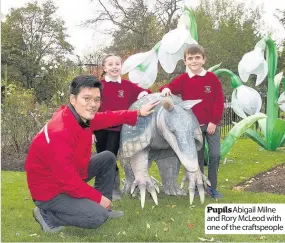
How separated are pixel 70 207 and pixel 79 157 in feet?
1.25

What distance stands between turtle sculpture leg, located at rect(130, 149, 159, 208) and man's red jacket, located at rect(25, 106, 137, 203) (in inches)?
32.2

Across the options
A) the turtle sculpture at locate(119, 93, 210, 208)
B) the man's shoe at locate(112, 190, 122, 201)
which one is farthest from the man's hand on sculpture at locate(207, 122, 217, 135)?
the man's shoe at locate(112, 190, 122, 201)

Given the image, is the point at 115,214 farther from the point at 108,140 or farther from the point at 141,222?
the point at 108,140

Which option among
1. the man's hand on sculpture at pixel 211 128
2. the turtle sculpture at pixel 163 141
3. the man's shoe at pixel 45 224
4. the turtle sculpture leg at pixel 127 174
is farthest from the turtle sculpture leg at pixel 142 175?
the man's shoe at pixel 45 224

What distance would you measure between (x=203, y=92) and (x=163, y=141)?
69cm

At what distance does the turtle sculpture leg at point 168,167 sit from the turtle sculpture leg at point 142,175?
338mm

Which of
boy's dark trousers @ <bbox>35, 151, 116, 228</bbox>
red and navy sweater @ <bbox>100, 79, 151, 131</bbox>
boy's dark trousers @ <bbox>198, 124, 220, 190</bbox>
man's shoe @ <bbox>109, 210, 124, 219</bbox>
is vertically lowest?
man's shoe @ <bbox>109, 210, 124, 219</bbox>

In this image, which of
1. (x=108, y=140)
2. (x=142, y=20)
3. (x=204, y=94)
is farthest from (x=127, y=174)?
(x=142, y=20)

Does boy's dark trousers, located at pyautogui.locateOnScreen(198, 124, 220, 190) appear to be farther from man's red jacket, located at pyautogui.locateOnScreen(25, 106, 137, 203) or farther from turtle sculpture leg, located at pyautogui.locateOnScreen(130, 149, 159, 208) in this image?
man's red jacket, located at pyautogui.locateOnScreen(25, 106, 137, 203)

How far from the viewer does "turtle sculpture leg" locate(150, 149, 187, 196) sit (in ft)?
16.4

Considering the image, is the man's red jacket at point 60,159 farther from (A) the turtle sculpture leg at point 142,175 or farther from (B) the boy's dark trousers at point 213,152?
(B) the boy's dark trousers at point 213,152

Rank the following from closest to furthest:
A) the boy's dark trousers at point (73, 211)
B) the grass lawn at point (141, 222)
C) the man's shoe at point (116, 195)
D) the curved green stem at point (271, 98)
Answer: the boy's dark trousers at point (73, 211), the grass lawn at point (141, 222), the man's shoe at point (116, 195), the curved green stem at point (271, 98)

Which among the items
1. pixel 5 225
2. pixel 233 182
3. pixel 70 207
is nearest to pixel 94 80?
pixel 70 207

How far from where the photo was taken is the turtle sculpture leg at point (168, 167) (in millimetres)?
4984
